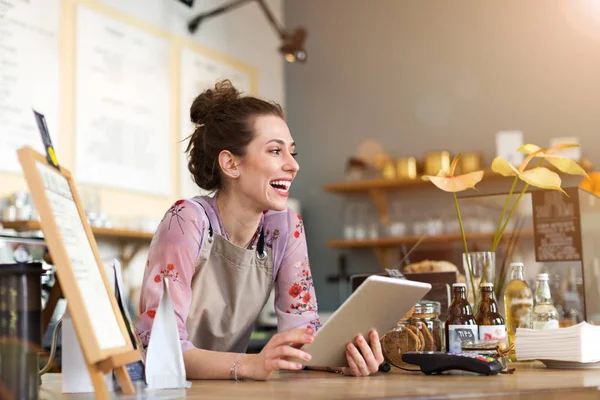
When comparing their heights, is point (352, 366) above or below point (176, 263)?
below

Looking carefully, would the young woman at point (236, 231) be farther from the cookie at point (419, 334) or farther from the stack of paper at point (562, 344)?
the stack of paper at point (562, 344)

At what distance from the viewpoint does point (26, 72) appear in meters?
3.80

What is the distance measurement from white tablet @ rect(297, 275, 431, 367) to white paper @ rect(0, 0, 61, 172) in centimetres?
266

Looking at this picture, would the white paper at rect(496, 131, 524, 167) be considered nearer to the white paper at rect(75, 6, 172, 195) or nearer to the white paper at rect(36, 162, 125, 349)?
the white paper at rect(75, 6, 172, 195)

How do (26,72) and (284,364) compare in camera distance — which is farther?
(26,72)

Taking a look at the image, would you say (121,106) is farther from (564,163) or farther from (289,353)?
(289,353)

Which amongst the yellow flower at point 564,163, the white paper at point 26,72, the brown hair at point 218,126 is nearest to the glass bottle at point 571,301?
the yellow flower at point 564,163

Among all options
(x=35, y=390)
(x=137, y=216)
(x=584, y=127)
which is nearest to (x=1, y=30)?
(x=137, y=216)

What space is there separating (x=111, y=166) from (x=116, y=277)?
318 cm

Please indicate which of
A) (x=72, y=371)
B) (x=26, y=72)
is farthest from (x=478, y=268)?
(x=26, y=72)

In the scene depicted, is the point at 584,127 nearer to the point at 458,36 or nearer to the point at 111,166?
the point at 458,36

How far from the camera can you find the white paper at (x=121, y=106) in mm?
4160

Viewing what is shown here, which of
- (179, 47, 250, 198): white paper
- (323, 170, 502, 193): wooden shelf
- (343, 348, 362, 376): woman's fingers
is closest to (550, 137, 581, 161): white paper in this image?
(323, 170, 502, 193): wooden shelf

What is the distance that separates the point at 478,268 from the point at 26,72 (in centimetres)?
280
